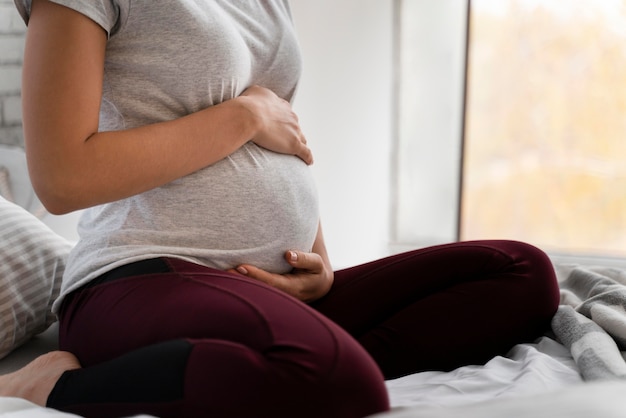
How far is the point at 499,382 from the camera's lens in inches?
41.3

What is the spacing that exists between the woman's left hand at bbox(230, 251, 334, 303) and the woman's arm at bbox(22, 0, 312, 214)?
0.19m

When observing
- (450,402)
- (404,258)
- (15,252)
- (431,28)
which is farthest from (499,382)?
(431,28)

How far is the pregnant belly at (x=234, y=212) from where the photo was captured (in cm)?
104

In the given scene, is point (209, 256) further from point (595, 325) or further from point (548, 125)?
point (548, 125)

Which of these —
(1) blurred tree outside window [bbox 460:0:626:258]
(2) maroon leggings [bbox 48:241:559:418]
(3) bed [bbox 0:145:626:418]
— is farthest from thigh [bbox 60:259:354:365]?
(1) blurred tree outside window [bbox 460:0:626:258]

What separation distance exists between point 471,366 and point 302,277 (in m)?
0.29

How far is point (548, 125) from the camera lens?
3.00 meters

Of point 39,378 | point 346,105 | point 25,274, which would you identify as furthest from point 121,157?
point 346,105

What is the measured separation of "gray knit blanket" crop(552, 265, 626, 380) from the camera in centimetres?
106

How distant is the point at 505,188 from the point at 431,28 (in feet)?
2.30

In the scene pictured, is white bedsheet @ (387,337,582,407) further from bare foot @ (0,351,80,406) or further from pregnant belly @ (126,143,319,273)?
bare foot @ (0,351,80,406)

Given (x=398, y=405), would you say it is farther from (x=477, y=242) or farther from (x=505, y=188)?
(x=505, y=188)

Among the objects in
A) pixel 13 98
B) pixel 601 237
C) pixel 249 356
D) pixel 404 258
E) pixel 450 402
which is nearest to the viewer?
pixel 249 356

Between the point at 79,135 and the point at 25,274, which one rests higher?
the point at 79,135
